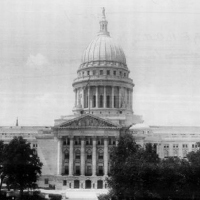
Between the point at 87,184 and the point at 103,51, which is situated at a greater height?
the point at 103,51

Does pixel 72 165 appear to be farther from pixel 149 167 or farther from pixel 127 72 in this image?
pixel 149 167

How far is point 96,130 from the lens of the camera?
11338 cm

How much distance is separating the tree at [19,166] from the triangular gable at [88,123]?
35724mm

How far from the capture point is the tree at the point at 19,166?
7356 cm

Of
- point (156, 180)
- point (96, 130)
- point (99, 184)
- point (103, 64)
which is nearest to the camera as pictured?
point (156, 180)

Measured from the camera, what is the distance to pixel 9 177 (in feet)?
242

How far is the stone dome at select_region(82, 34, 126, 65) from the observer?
447 ft

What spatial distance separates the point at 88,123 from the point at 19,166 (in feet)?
136

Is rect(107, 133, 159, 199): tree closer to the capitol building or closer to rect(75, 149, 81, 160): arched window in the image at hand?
the capitol building

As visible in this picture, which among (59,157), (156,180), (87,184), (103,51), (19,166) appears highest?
(103,51)

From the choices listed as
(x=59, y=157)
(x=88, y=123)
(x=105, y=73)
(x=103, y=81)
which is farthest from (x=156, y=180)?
(x=105, y=73)

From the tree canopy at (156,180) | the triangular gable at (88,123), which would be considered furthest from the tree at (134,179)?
the triangular gable at (88,123)

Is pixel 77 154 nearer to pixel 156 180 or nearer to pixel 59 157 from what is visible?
pixel 59 157

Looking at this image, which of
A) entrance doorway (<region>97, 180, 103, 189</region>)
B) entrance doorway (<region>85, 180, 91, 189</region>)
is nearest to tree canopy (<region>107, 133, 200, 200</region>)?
entrance doorway (<region>97, 180, 103, 189</region>)
